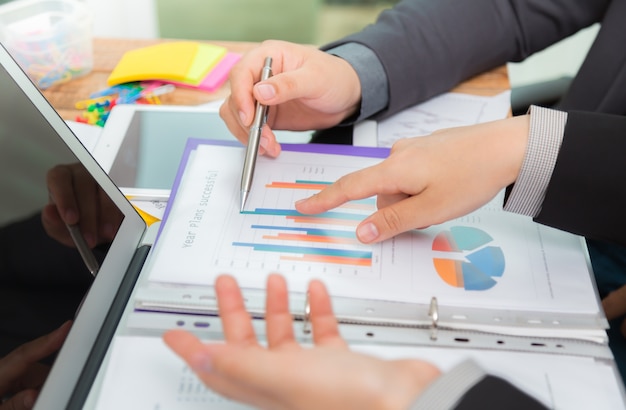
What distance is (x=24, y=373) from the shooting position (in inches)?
17.2

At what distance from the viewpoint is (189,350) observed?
1.39 feet

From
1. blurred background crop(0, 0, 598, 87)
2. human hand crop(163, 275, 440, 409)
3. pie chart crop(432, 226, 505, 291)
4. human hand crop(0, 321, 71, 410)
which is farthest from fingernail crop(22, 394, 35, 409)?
blurred background crop(0, 0, 598, 87)

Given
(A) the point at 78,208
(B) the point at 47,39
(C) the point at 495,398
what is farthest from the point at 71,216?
(B) the point at 47,39

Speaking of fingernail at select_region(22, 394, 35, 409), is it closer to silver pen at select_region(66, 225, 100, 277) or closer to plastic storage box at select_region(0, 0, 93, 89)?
silver pen at select_region(66, 225, 100, 277)

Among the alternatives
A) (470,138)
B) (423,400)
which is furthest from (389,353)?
(470,138)

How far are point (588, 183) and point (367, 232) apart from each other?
8.6 inches

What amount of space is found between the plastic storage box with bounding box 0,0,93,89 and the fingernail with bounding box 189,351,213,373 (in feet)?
2.10

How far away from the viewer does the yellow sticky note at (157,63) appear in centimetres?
91

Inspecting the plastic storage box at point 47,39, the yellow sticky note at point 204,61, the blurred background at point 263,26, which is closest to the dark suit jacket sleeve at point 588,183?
the yellow sticky note at point 204,61

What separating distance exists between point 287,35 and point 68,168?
1783 millimetres

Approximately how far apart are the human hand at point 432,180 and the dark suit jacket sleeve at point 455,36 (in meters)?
0.23

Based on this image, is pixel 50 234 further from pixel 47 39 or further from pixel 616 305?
pixel 616 305

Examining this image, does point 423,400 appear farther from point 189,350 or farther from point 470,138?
point 470,138

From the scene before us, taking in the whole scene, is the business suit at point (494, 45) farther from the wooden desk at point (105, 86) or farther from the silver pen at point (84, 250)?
the silver pen at point (84, 250)
